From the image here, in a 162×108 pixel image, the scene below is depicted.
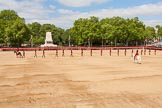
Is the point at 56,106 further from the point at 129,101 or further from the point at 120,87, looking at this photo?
the point at 120,87

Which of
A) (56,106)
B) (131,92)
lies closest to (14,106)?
(56,106)

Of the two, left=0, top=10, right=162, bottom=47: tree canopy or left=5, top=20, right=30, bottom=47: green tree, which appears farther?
left=0, top=10, right=162, bottom=47: tree canopy

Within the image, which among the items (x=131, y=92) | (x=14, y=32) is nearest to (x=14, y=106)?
(x=131, y=92)

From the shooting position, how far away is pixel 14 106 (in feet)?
37.7

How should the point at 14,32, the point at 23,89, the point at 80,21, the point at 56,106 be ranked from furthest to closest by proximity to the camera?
the point at 80,21 → the point at 14,32 → the point at 23,89 → the point at 56,106

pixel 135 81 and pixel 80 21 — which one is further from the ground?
pixel 80 21

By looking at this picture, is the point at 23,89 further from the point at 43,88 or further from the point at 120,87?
the point at 120,87

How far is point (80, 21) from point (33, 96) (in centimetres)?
9229

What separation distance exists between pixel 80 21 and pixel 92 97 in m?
92.5

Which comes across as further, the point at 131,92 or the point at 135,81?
the point at 135,81

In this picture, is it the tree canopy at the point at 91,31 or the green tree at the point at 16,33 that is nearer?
the green tree at the point at 16,33

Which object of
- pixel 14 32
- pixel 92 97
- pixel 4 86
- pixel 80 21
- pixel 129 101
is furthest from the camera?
pixel 80 21

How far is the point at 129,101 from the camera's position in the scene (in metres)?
12.2

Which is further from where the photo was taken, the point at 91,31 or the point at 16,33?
the point at 91,31
